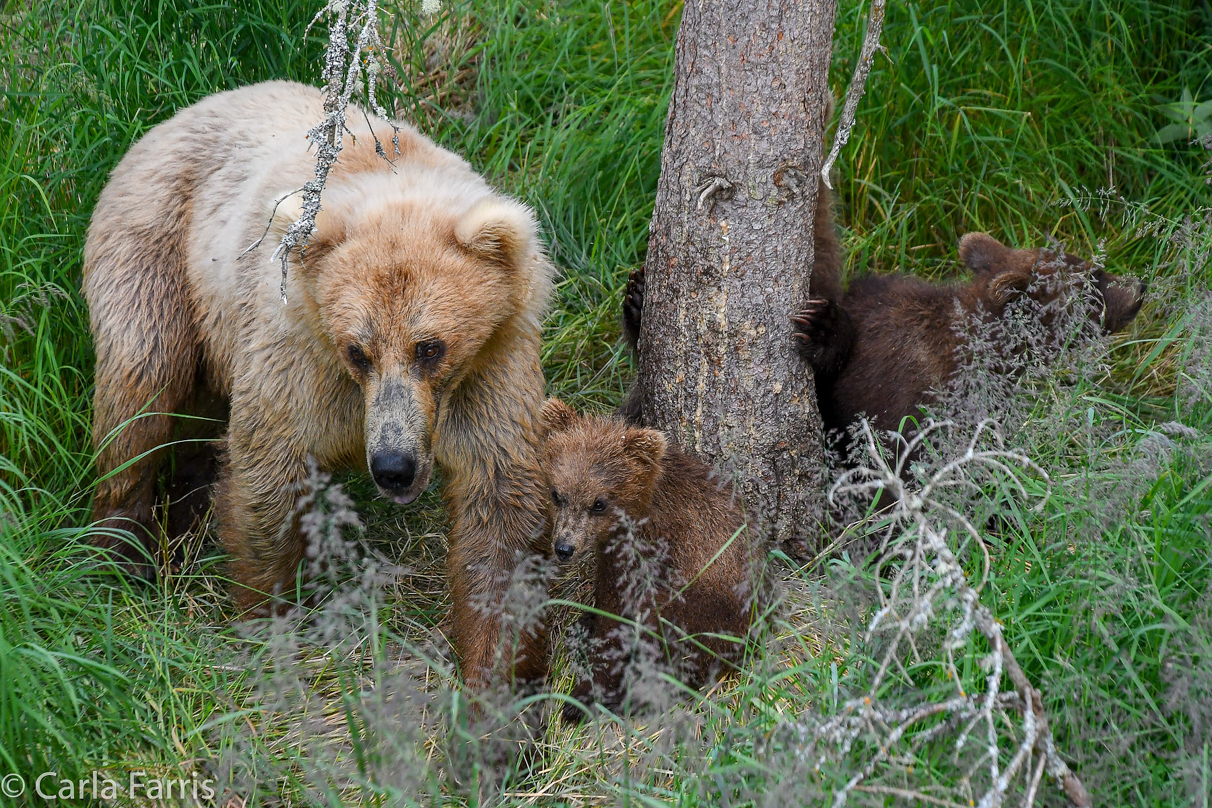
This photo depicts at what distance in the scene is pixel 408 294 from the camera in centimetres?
317

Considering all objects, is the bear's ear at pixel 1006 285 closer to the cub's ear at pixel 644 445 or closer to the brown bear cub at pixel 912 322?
the brown bear cub at pixel 912 322

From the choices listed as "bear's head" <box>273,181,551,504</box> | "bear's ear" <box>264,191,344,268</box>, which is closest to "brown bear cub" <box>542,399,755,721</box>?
"bear's head" <box>273,181,551,504</box>

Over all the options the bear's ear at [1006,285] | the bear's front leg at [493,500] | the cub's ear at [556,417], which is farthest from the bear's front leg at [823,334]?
the bear's front leg at [493,500]

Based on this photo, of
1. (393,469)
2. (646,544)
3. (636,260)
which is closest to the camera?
Answer: (393,469)

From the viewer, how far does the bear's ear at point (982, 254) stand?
4.36m

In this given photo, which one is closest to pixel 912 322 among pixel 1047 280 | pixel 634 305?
pixel 1047 280

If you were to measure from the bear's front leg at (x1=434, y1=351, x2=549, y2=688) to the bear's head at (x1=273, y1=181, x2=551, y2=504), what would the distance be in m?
0.12

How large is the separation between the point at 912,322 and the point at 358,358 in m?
2.16

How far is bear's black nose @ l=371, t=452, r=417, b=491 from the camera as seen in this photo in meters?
3.10

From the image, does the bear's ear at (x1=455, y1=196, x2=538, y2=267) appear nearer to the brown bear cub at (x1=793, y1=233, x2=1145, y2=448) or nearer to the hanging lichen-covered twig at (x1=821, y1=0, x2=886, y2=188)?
the hanging lichen-covered twig at (x1=821, y1=0, x2=886, y2=188)

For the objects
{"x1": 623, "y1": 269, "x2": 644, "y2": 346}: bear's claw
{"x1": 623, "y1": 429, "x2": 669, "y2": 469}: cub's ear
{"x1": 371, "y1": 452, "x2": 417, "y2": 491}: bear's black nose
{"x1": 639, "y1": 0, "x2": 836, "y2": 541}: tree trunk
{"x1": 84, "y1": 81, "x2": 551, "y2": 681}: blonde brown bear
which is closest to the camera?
{"x1": 371, "y1": 452, "x2": 417, "y2": 491}: bear's black nose

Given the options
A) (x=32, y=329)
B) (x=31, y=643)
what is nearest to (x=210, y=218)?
(x=32, y=329)

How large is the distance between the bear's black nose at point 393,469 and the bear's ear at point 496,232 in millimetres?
694
